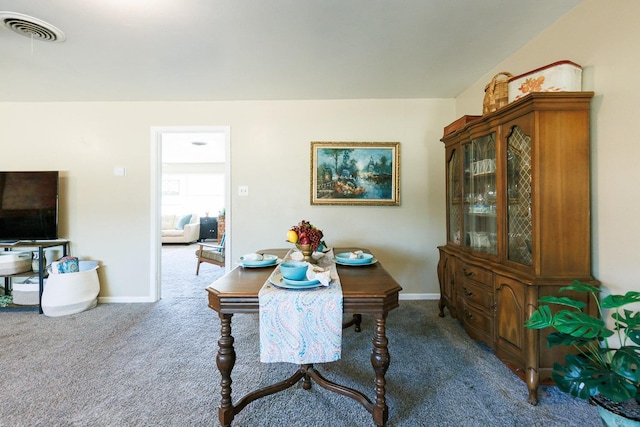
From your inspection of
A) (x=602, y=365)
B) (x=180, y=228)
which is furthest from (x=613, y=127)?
(x=180, y=228)

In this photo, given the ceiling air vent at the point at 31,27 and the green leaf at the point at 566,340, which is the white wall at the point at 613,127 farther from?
the ceiling air vent at the point at 31,27

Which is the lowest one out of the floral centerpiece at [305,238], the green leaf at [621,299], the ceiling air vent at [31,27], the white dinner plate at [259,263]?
the green leaf at [621,299]

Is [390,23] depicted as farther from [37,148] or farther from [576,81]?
[37,148]

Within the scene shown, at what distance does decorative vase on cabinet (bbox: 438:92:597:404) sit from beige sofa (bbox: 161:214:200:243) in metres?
7.15

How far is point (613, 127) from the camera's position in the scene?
4.81 ft

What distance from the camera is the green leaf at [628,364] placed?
104cm

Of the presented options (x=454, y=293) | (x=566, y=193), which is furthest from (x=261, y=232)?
(x=566, y=193)

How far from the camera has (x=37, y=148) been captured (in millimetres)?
3049

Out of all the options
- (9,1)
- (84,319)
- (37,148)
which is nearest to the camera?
(9,1)

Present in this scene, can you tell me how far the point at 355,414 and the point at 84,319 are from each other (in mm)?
2730

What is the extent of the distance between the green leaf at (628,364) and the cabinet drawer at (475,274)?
77cm

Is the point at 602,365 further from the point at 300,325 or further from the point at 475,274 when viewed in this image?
the point at 300,325

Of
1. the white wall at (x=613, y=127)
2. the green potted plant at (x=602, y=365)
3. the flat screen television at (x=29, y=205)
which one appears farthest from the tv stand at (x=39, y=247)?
the white wall at (x=613, y=127)

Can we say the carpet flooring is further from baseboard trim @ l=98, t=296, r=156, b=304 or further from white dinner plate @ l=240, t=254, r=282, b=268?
white dinner plate @ l=240, t=254, r=282, b=268
